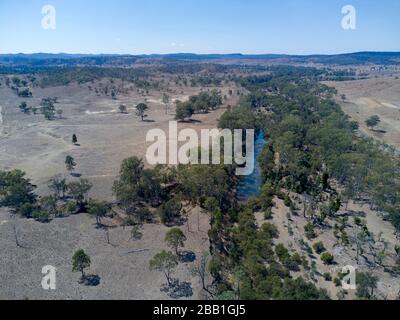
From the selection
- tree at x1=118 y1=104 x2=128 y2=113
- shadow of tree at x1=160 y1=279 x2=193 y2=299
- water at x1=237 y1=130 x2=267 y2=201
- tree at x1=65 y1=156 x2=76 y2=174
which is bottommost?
shadow of tree at x1=160 y1=279 x2=193 y2=299

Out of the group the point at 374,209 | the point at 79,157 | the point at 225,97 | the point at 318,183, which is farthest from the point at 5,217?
the point at 225,97

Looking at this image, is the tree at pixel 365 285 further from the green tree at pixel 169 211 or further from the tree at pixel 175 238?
the green tree at pixel 169 211

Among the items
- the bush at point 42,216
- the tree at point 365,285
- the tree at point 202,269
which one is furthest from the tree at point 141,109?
the tree at point 365,285

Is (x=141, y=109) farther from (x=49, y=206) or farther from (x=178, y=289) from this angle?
(x=178, y=289)

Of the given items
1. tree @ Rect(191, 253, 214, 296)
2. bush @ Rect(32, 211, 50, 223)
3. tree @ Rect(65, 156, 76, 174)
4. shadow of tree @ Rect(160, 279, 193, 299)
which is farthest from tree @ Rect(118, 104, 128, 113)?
shadow of tree @ Rect(160, 279, 193, 299)

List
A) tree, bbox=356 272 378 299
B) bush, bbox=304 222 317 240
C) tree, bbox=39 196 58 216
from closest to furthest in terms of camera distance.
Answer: tree, bbox=356 272 378 299, bush, bbox=304 222 317 240, tree, bbox=39 196 58 216

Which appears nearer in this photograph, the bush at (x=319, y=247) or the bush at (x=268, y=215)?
the bush at (x=319, y=247)

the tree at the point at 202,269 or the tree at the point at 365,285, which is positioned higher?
the tree at the point at 365,285

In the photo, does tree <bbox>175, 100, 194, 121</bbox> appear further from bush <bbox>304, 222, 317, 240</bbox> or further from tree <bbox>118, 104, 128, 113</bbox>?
bush <bbox>304, 222, 317, 240</bbox>

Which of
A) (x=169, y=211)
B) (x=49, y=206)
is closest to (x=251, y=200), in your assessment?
(x=169, y=211)
